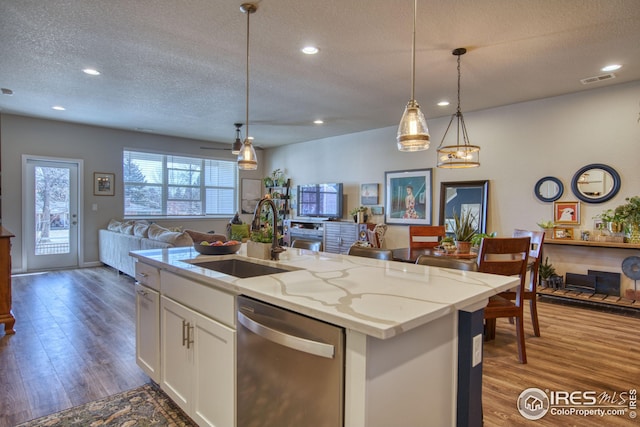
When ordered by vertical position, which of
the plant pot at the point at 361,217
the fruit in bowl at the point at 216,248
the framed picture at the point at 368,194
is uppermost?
the framed picture at the point at 368,194

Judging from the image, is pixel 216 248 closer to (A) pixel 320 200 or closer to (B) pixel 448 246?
(B) pixel 448 246

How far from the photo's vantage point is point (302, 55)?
3.38 m

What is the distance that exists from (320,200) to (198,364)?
18.8ft

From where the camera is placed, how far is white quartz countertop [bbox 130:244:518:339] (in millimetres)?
1078

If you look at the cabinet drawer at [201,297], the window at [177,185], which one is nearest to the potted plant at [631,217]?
the cabinet drawer at [201,297]

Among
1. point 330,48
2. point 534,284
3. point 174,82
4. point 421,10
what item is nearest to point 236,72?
point 174,82

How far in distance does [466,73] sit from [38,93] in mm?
5355

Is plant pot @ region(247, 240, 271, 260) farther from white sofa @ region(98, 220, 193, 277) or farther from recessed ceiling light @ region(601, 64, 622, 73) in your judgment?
recessed ceiling light @ region(601, 64, 622, 73)

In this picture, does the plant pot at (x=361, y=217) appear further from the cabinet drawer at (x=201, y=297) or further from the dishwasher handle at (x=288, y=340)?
the dishwasher handle at (x=288, y=340)

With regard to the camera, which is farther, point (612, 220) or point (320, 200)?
point (320, 200)

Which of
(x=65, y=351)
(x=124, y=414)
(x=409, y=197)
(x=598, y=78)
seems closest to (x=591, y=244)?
(x=598, y=78)

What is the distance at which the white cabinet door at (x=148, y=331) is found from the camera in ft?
7.09

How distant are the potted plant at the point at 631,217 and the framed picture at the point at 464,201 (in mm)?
1531

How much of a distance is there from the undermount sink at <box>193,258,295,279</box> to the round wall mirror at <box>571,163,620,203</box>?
4.25m
